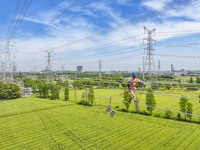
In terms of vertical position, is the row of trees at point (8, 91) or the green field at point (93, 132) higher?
the row of trees at point (8, 91)

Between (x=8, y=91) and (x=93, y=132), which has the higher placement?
(x=8, y=91)

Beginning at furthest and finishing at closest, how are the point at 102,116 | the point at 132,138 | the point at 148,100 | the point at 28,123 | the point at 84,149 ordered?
the point at 148,100 → the point at 102,116 → the point at 28,123 → the point at 132,138 → the point at 84,149

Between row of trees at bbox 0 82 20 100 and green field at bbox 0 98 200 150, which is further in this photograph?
row of trees at bbox 0 82 20 100

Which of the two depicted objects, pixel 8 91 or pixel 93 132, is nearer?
pixel 93 132

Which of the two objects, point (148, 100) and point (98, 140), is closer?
point (98, 140)

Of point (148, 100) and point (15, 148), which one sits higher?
point (148, 100)

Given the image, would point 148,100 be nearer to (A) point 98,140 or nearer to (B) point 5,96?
(A) point 98,140

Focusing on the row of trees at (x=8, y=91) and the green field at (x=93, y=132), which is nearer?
the green field at (x=93, y=132)

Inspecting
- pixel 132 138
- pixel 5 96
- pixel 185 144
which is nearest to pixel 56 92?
pixel 5 96
